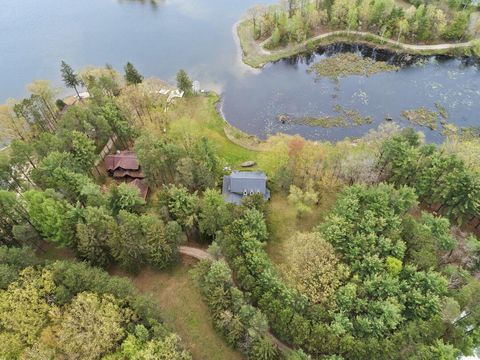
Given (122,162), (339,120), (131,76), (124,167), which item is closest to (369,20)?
(339,120)

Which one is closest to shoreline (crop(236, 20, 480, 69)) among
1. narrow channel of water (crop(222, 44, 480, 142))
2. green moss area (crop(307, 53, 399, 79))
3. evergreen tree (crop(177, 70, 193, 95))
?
narrow channel of water (crop(222, 44, 480, 142))

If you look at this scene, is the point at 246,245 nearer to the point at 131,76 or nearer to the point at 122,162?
the point at 122,162

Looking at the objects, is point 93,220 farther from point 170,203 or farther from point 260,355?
point 260,355

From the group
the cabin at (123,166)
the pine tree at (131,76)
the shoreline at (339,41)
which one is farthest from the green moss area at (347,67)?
the cabin at (123,166)

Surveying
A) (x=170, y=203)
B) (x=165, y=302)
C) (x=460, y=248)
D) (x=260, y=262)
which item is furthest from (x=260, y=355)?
(x=460, y=248)

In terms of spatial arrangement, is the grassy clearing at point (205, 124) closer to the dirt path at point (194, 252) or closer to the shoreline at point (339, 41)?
the dirt path at point (194, 252)

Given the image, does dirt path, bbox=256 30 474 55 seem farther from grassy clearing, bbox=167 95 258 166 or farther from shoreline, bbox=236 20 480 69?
grassy clearing, bbox=167 95 258 166
